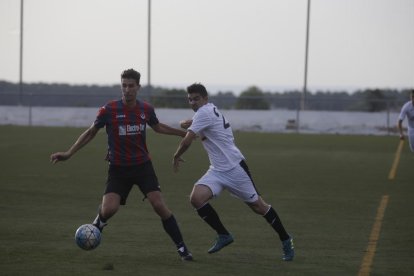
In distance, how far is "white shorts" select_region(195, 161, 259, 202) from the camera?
31.6 ft

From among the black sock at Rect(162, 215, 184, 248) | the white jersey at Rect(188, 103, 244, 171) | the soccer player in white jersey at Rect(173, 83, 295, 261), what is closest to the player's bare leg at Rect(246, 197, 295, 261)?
the soccer player in white jersey at Rect(173, 83, 295, 261)

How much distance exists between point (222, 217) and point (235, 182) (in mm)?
3461

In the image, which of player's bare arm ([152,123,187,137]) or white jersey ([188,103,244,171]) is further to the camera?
player's bare arm ([152,123,187,137])

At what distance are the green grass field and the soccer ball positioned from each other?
203 millimetres

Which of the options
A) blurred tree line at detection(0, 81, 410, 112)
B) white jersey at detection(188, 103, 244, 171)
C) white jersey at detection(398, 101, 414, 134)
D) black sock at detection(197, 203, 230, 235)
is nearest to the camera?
white jersey at detection(188, 103, 244, 171)

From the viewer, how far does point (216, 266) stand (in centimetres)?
912

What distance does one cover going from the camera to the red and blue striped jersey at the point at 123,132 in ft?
30.5

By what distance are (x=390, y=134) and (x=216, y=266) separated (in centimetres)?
2884

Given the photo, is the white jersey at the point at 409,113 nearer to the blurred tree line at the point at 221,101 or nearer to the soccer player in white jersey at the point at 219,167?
the soccer player in white jersey at the point at 219,167

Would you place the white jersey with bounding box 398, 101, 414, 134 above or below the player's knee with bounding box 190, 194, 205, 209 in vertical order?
above

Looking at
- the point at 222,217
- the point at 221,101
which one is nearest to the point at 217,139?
the point at 222,217

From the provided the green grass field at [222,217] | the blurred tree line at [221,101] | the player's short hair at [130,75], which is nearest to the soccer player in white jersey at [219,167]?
the green grass field at [222,217]

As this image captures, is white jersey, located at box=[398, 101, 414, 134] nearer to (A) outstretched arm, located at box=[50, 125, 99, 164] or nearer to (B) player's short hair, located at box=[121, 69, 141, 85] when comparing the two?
(B) player's short hair, located at box=[121, 69, 141, 85]

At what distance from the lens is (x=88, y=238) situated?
9.21m
